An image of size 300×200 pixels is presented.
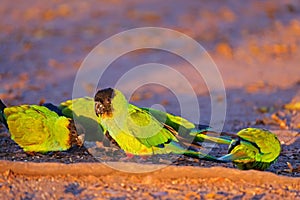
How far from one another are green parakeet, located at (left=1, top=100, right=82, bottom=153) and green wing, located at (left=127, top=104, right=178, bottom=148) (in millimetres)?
447

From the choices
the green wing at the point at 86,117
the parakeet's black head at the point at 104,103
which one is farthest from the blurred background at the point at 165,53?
the parakeet's black head at the point at 104,103

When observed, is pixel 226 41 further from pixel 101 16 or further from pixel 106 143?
pixel 106 143

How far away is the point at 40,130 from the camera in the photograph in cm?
414

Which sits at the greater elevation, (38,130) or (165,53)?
(165,53)

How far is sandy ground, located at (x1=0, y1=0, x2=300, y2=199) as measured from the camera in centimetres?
370

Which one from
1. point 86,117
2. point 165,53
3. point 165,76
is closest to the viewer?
point 86,117

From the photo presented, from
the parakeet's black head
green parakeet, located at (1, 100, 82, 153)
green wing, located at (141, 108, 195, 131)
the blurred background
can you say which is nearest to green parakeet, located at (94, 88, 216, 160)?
the parakeet's black head

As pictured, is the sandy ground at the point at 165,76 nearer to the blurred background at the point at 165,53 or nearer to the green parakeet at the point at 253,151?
the blurred background at the point at 165,53

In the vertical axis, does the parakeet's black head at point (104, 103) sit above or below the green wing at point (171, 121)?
above

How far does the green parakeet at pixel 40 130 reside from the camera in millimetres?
4145

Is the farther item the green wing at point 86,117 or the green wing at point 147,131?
the green wing at point 86,117

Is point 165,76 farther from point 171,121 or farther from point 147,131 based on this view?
point 147,131

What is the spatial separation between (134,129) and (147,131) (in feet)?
0.28

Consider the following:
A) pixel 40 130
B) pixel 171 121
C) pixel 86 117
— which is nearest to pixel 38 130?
pixel 40 130
